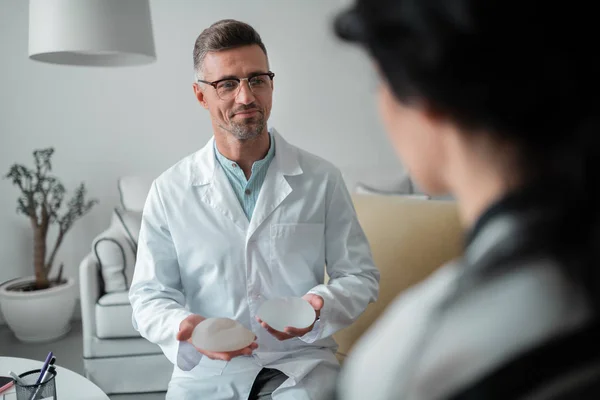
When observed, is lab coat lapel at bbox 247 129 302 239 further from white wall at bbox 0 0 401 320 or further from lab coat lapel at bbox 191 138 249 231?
white wall at bbox 0 0 401 320

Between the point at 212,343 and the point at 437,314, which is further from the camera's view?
the point at 212,343

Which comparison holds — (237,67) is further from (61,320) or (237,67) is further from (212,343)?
(61,320)

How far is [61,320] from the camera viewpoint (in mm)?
2914

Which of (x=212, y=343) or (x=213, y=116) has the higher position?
(x=213, y=116)

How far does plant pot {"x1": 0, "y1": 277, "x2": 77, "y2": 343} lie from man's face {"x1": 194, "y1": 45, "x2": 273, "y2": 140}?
72.2 inches

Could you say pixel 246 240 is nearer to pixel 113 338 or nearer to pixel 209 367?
pixel 209 367

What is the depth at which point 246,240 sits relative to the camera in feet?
4.75

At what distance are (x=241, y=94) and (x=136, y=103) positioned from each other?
1984 mm

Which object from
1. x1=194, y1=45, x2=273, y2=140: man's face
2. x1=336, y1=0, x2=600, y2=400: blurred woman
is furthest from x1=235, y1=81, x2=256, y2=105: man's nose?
x1=336, y1=0, x2=600, y2=400: blurred woman

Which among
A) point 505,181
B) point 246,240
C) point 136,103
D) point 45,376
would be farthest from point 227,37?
point 136,103

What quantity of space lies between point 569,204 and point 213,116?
4.22 ft

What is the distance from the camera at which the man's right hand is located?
1.15 metres

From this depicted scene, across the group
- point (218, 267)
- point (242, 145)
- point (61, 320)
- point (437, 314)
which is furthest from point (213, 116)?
point (61, 320)

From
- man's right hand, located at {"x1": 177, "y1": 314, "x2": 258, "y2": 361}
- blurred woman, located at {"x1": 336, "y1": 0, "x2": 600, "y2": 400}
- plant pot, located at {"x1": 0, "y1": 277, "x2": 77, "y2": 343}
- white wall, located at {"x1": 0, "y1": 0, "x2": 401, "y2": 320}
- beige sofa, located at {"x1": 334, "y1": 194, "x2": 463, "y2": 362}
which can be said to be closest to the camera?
blurred woman, located at {"x1": 336, "y1": 0, "x2": 600, "y2": 400}
